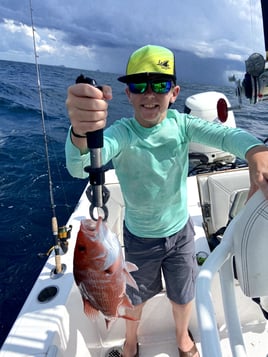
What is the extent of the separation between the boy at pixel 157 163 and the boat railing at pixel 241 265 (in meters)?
0.15

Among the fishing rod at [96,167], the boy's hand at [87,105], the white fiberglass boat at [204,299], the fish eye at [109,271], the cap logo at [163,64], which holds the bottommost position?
the white fiberglass boat at [204,299]

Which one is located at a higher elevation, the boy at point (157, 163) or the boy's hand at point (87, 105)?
the boy's hand at point (87, 105)

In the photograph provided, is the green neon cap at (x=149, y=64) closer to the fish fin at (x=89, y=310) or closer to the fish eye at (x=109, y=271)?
the fish eye at (x=109, y=271)

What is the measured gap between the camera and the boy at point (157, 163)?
1.44 metres

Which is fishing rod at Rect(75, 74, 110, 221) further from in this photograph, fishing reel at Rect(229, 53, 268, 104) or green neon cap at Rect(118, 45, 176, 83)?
fishing reel at Rect(229, 53, 268, 104)

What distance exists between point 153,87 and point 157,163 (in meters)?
0.41

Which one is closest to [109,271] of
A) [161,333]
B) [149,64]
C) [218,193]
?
[149,64]

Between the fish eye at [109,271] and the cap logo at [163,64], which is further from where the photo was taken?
the cap logo at [163,64]

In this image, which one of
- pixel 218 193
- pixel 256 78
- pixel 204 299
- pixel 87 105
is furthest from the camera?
pixel 218 193

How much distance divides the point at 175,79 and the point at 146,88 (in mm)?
206

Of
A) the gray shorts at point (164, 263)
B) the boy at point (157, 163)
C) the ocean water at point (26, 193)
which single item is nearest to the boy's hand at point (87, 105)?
the boy at point (157, 163)

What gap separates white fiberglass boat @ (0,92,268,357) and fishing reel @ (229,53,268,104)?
0.58 metres

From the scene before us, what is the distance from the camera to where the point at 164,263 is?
6.18 feet

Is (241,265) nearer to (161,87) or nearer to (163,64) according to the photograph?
(161,87)
